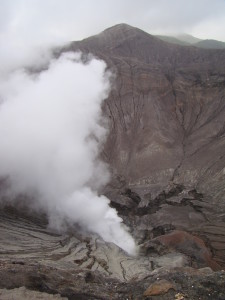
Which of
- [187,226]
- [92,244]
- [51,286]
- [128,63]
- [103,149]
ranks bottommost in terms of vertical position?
[51,286]

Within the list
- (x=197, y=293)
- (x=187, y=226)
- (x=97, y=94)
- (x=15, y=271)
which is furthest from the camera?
(x=97, y=94)

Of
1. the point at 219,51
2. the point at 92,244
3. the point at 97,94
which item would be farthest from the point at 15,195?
the point at 219,51

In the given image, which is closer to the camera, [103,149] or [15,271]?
[15,271]

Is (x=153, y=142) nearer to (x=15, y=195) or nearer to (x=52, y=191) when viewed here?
(x=52, y=191)

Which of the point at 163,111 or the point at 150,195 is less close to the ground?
the point at 163,111

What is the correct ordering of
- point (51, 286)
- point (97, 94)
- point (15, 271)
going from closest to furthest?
point (51, 286) < point (15, 271) < point (97, 94)

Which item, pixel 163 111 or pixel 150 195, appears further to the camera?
pixel 163 111
